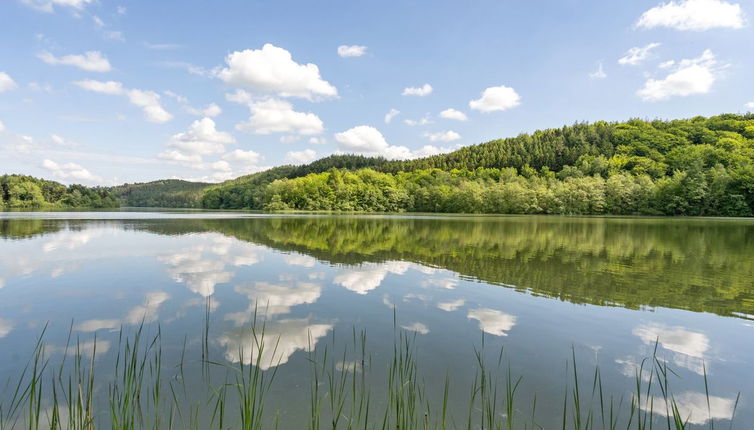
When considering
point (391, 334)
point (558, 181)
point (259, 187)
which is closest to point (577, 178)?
point (558, 181)

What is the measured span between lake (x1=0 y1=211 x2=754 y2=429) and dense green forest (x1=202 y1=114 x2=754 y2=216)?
74.4 metres

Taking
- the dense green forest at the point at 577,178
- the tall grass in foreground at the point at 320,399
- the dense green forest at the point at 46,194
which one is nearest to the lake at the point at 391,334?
the tall grass in foreground at the point at 320,399

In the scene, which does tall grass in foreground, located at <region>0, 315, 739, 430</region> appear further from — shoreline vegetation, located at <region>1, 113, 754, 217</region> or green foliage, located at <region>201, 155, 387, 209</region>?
green foliage, located at <region>201, 155, 387, 209</region>

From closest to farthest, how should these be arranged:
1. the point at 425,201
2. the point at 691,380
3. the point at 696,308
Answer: the point at 691,380
the point at 696,308
the point at 425,201

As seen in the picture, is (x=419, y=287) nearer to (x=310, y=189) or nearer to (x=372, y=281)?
(x=372, y=281)

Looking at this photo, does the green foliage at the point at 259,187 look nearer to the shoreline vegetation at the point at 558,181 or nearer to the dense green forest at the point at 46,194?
the shoreline vegetation at the point at 558,181

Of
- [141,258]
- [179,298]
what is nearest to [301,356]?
[179,298]

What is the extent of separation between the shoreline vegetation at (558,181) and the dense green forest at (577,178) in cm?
26

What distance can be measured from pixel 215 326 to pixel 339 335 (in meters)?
2.49

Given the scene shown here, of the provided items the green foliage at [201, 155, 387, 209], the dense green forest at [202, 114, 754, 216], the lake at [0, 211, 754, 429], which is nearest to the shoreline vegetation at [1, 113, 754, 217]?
the dense green forest at [202, 114, 754, 216]

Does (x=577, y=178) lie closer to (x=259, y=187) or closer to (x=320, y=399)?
(x=320, y=399)

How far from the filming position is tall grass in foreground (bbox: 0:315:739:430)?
390 cm

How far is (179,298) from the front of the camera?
9.50 metres

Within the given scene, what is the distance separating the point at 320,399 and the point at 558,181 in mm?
101152
